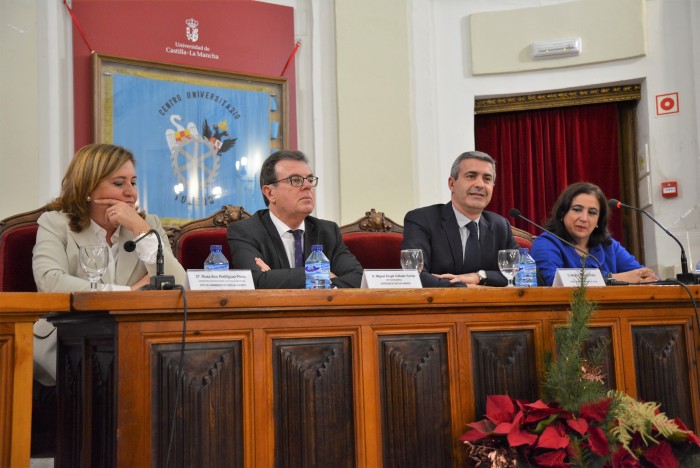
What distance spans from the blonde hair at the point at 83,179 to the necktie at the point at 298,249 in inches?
28.3

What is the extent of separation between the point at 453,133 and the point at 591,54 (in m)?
1.09

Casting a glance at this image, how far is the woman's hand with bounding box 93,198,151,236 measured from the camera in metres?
2.68

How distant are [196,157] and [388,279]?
8.60 feet

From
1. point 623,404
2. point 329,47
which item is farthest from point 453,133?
point 623,404

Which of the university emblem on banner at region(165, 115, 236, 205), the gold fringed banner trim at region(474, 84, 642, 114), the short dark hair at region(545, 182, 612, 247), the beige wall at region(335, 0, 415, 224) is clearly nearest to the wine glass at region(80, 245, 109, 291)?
the short dark hair at region(545, 182, 612, 247)

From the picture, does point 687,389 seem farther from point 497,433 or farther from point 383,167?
point 383,167

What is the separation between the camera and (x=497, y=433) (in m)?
2.00

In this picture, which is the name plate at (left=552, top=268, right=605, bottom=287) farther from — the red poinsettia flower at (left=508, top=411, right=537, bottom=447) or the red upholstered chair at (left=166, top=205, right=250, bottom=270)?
the red upholstered chair at (left=166, top=205, right=250, bottom=270)

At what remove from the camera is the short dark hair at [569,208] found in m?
3.58

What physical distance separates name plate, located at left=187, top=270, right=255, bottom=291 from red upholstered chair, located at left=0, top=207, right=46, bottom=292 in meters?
1.29

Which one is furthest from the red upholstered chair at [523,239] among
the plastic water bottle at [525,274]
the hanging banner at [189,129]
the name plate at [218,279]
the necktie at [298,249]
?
the name plate at [218,279]

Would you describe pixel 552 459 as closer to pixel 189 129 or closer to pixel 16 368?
pixel 16 368

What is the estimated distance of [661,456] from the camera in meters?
2.06

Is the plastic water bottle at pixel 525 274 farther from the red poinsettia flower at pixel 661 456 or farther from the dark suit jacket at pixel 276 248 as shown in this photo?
the red poinsettia flower at pixel 661 456
